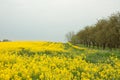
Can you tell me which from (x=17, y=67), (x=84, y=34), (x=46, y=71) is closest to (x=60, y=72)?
(x=46, y=71)

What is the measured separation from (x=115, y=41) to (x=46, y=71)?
1930 inches

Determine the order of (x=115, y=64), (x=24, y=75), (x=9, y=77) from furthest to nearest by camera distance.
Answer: (x=115, y=64), (x=24, y=75), (x=9, y=77)

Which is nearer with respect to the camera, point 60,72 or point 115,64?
point 60,72

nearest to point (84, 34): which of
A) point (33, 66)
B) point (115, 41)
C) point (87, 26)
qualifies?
point (87, 26)

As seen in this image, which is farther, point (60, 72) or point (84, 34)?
point (84, 34)

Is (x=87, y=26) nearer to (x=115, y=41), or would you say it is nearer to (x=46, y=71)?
(x=115, y=41)

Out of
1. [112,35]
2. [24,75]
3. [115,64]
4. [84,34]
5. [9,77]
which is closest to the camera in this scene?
[9,77]

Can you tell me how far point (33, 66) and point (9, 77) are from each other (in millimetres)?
2894

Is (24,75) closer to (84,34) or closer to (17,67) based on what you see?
(17,67)

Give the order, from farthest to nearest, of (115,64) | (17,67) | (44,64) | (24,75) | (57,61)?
(115,64)
(57,61)
(44,64)
(17,67)
(24,75)

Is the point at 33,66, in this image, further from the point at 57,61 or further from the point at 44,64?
the point at 57,61

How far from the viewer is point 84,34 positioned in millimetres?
96625

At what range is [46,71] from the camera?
48.2 feet

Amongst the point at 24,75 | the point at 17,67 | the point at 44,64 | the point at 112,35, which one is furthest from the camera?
the point at 112,35
